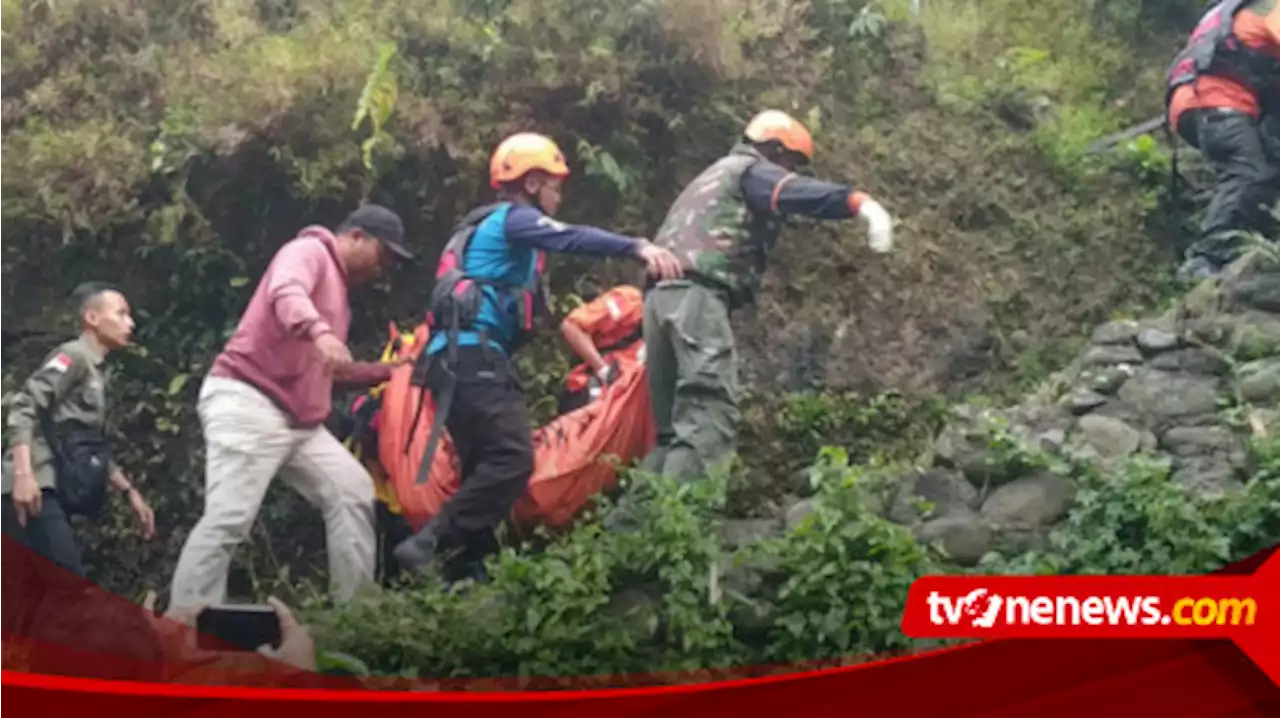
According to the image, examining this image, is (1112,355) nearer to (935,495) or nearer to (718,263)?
(935,495)

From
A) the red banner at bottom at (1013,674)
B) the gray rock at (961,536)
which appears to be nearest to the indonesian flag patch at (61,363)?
the red banner at bottom at (1013,674)

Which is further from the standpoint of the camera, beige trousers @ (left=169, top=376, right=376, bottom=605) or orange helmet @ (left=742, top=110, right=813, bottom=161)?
orange helmet @ (left=742, top=110, right=813, bottom=161)

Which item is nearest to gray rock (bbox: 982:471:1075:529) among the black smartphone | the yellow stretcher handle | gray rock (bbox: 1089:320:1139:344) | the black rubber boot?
gray rock (bbox: 1089:320:1139:344)

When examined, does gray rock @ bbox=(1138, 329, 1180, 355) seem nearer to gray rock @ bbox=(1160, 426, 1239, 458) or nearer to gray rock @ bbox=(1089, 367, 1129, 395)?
gray rock @ bbox=(1089, 367, 1129, 395)

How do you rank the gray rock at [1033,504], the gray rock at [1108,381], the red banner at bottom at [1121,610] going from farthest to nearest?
the gray rock at [1108,381], the gray rock at [1033,504], the red banner at bottom at [1121,610]

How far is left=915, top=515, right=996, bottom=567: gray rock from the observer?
9.89 ft

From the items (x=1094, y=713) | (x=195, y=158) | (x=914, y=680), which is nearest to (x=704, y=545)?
(x=914, y=680)

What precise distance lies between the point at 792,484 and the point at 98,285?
1.71 metres

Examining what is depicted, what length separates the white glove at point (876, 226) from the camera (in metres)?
3.22

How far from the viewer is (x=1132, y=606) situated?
2.94 meters

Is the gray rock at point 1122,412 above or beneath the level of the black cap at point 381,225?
beneath

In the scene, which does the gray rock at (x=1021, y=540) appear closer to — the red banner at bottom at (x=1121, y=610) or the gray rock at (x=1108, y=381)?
the red banner at bottom at (x=1121, y=610)

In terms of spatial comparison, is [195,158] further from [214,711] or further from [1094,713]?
[1094,713]

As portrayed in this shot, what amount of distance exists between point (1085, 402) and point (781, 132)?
3.12 ft
